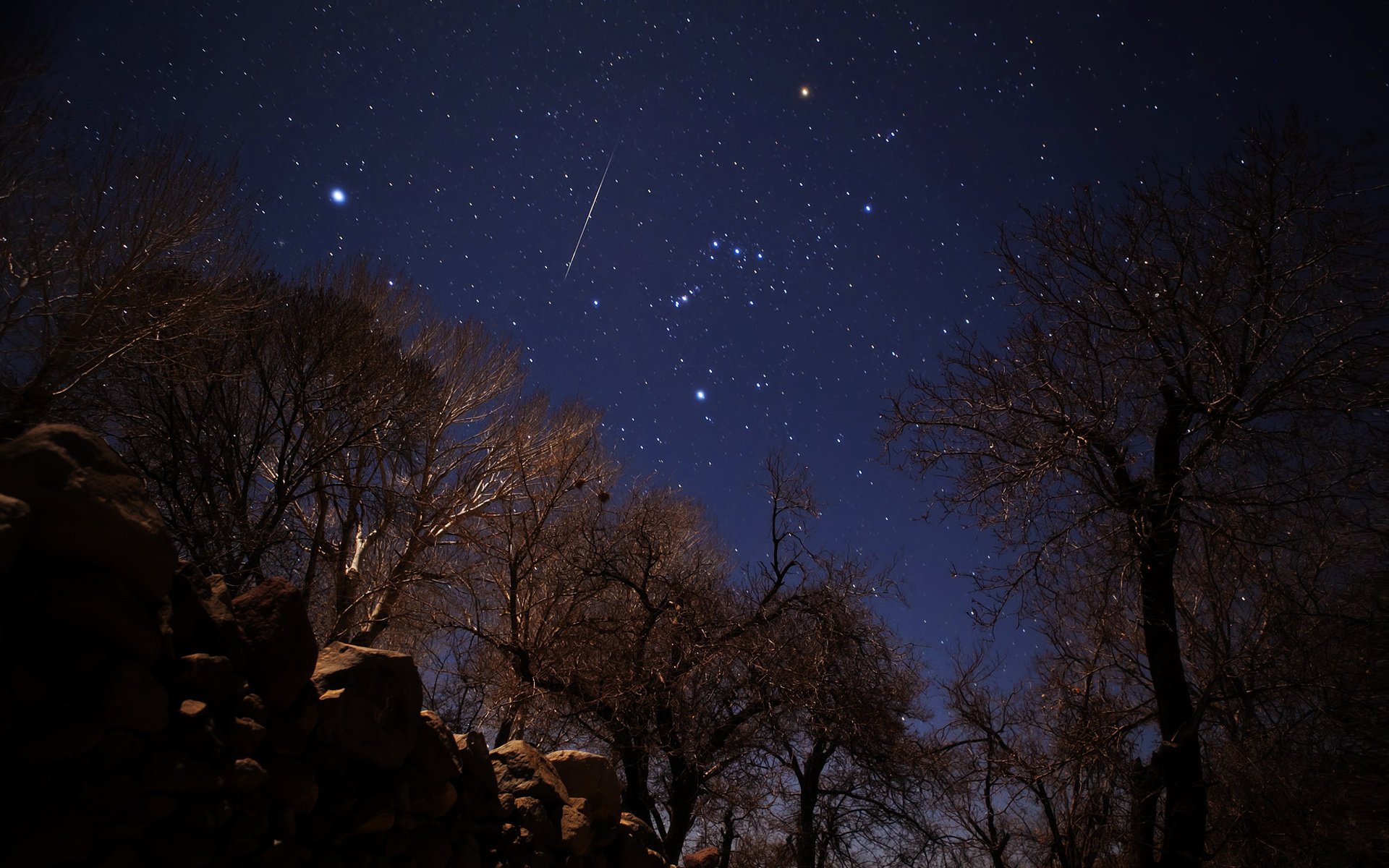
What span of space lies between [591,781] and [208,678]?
304 centimetres

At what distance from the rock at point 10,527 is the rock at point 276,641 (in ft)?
3.19

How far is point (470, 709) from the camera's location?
11.4m

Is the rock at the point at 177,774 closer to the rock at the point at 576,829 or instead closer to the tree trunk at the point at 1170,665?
the rock at the point at 576,829

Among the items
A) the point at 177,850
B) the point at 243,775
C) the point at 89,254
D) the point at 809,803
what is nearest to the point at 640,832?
the point at 243,775

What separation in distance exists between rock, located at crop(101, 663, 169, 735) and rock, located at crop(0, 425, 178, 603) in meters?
0.29

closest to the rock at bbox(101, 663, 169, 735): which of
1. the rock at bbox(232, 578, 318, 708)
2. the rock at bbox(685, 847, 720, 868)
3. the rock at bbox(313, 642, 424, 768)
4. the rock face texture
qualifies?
the rock face texture

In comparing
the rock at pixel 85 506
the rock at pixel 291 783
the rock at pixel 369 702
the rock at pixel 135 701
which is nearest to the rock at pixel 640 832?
the rock at pixel 369 702

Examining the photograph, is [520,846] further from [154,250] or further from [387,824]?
[154,250]

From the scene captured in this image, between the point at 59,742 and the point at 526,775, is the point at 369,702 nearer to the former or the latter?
the point at 59,742

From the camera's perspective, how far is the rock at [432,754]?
3.58 metres

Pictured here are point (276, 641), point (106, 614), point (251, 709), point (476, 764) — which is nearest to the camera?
point (106, 614)

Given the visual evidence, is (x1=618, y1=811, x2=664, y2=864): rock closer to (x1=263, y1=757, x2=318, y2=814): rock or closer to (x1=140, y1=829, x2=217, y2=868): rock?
(x1=263, y1=757, x2=318, y2=814): rock

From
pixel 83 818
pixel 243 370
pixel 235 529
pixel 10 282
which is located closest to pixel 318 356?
pixel 243 370

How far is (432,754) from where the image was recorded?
11.9ft
